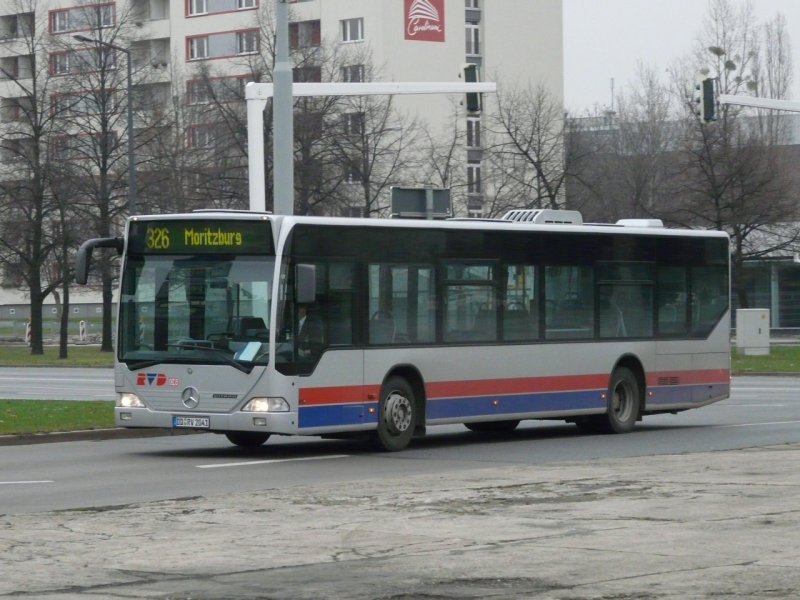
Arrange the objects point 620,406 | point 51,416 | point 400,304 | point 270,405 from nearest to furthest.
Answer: point 270,405
point 400,304
point 620,406
point 51,416

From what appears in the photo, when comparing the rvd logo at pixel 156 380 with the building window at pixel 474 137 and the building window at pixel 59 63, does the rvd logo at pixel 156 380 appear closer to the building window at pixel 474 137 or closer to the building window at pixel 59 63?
the building window at pixel 474 137

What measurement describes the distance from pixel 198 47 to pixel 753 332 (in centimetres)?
5403

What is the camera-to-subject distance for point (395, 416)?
1925 cm

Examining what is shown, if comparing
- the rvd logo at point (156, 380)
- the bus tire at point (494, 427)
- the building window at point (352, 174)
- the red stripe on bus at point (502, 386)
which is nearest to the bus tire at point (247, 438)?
the rvd logo at point (156, 380)

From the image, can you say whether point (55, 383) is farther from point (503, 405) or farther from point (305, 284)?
point (305, 284)

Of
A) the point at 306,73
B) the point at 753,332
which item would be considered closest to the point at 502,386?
the point at 753,332

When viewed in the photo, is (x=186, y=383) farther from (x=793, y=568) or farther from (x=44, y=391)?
(x=44, y=391)

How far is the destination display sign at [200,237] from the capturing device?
1823cm

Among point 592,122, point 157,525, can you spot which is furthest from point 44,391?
point 592,122

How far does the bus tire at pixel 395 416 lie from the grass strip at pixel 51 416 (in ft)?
16.0

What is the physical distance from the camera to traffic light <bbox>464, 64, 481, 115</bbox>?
24.8 m

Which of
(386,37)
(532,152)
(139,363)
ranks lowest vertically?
(139,363)

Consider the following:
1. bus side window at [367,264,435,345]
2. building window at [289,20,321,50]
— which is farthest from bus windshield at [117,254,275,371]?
building window at [289,20,321,50]

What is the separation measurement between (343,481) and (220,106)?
1616 inches
